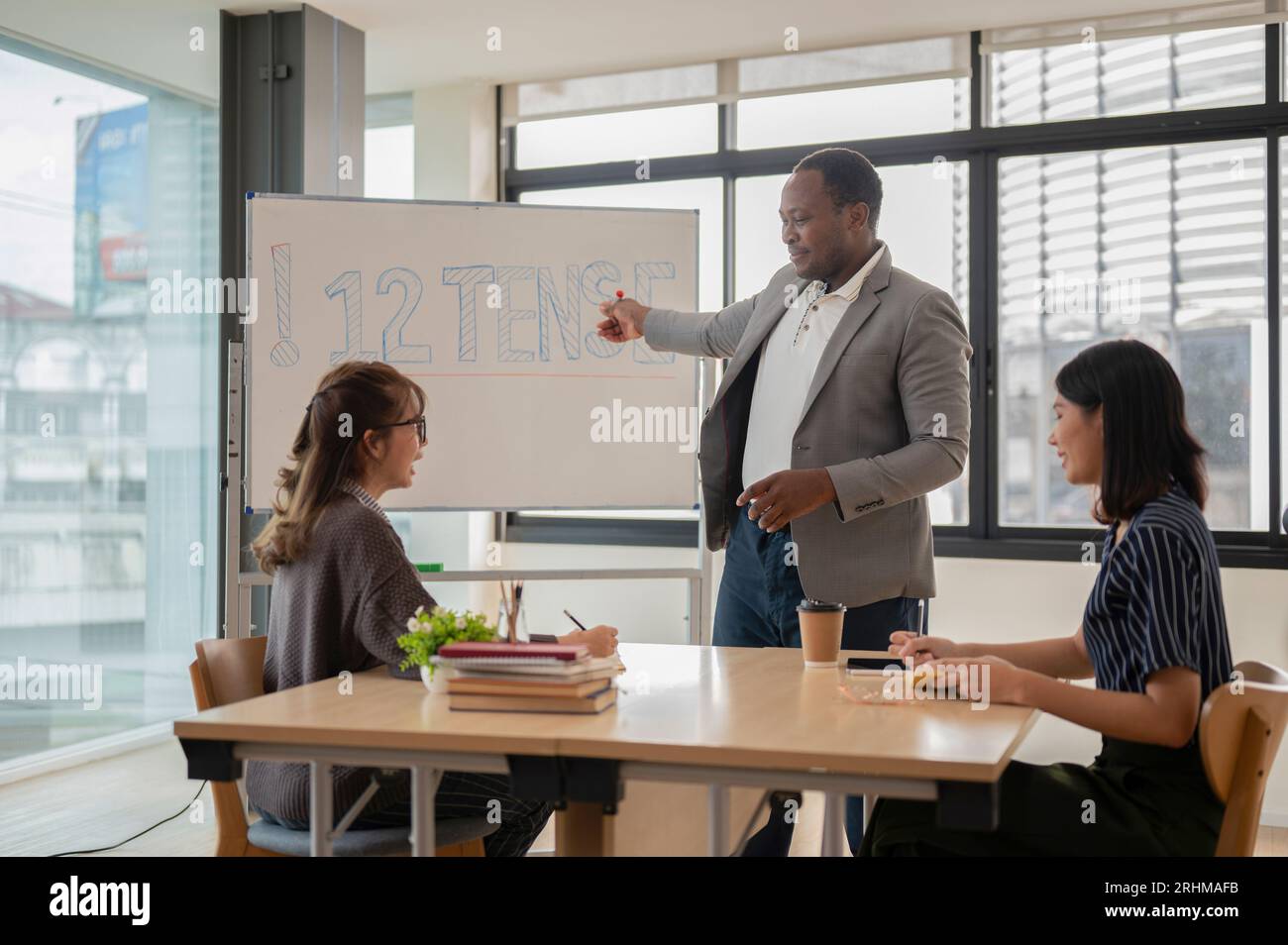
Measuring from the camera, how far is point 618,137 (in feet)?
16.2

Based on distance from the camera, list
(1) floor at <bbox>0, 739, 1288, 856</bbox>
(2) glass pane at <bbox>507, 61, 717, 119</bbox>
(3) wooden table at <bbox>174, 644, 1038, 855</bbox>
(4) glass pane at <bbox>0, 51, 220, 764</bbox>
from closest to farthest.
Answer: (3) wooden table at <bbox>174, 644, 1038, 855</bbox> → (1) floor at <bbox>0, 739, 1288, 856</bbox> → (4) glass pane at <bbox>0, 51, 220, 764</bbox> → (2) glass pane at <bbox>507, 61, 717, 119</bbox>

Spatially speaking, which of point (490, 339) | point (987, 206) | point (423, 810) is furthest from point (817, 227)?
point (987, 206)

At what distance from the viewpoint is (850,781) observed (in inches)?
57.3

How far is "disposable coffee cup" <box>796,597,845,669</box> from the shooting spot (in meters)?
2.11

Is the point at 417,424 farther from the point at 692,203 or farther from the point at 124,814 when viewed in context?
the point at 692,203

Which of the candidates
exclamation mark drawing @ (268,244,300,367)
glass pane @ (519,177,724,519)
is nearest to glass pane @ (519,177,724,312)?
glass pane @ (519,177,724,519)

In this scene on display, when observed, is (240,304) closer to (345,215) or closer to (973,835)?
(345,215)

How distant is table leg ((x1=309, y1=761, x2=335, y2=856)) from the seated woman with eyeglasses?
134 millimetres

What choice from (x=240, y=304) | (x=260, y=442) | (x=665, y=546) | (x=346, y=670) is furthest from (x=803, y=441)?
(x=240, y=304)

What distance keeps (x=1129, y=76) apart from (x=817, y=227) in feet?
7.33

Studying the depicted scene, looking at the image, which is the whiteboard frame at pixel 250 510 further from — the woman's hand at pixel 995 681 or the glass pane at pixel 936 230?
the woman's hand at pixel 995 681

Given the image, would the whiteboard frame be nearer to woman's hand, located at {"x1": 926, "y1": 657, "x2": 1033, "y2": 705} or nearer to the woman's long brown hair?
the woman's long brown hair

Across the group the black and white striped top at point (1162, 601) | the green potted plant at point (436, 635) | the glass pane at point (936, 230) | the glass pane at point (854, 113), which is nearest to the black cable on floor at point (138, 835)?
the green potted plant at point (436, 635)
